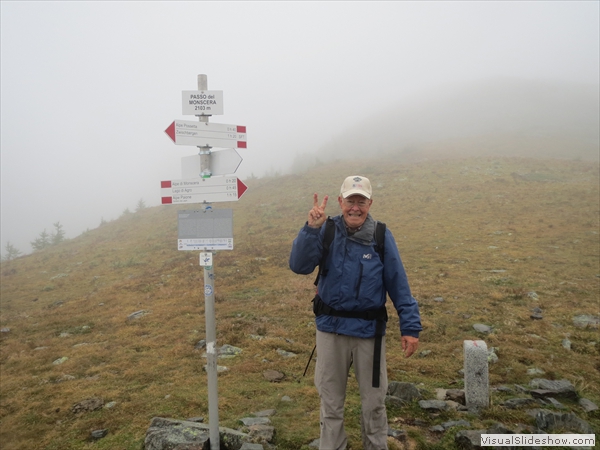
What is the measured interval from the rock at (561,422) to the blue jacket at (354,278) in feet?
9.92

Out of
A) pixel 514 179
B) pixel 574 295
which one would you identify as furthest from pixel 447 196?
pixel 574 295

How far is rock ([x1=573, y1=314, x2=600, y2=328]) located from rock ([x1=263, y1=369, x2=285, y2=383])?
328 inches

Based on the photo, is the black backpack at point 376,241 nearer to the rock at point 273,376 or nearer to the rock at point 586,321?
Answer: the rock at point 273,376

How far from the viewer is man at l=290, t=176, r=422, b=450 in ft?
13.2

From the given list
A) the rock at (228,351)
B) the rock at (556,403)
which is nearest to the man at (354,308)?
the rock at (556,403)

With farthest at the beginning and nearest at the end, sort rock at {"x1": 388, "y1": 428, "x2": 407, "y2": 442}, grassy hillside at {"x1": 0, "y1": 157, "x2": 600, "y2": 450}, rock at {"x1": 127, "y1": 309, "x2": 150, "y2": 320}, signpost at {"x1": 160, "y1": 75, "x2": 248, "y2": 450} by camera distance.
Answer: rock at {"x1": 127, "y1": 309, "x2": 150, "y2": 320}
grassy hillside at {"x1": 0, "y1": 157, "x2": 600, "y2": 450}
rock at {"x1": 388, "y1": 428, "x2": 407, "y2": 442}
signpost at {"x1": 160, "y1": 75, "x2": 248, "y2": 450}

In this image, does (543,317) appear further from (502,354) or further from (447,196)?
(447,196)

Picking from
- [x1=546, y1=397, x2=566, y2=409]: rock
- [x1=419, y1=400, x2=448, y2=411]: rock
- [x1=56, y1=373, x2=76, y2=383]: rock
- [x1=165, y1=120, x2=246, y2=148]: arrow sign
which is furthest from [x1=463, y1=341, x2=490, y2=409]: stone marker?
[x1=56, y1=373, x2=76, y2=383]: rock

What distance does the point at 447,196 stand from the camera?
106 feet

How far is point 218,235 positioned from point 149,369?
227 inches

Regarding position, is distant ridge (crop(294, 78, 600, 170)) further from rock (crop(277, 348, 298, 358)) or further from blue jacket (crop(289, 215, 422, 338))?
blue jacket (crop(289, 215, 422, 338))

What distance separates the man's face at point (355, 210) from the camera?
4.21 meters

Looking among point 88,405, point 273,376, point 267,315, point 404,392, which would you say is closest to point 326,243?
point 404,392

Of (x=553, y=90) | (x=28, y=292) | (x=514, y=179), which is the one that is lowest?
(x=28, y=292)
